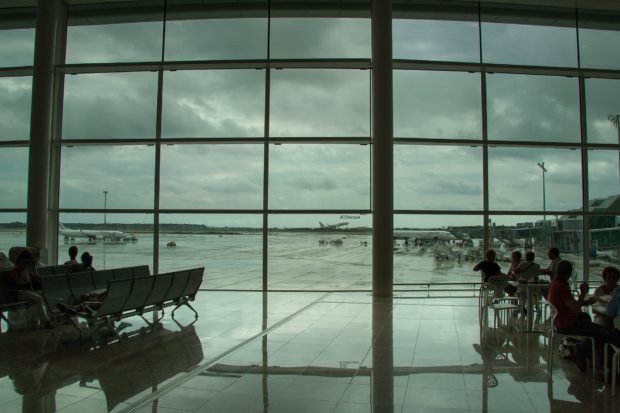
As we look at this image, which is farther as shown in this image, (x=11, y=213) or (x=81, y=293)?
(x=11, y=213)

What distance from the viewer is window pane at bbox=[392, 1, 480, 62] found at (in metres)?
10.7

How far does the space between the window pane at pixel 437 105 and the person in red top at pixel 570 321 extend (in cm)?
642

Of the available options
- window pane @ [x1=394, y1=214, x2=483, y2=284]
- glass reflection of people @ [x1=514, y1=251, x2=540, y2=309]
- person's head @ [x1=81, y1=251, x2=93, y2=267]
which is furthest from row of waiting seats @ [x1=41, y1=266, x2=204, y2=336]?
glass reflection of people @ [x1=514, y1=251, x2=540, y2=309]

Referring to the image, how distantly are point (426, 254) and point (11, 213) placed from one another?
9657mm

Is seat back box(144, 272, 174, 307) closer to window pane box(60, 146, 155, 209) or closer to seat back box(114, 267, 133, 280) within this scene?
seat back box(114, 267, 133, 280)

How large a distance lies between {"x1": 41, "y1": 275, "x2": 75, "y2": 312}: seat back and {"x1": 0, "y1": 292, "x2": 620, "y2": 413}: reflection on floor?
449mm

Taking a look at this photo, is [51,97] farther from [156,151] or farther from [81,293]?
[81,293]

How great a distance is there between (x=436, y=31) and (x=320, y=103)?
3088mm

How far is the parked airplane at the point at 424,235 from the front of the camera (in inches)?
410

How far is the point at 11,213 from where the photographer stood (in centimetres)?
1128

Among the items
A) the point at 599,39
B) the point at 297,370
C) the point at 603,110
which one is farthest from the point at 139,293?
the point at 599,39

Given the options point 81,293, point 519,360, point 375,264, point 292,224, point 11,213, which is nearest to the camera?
point 519,360

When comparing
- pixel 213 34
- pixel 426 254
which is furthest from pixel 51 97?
pixel 426 254

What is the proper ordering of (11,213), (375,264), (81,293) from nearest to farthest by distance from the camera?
(81,293) < (375,264) < (11,213)
